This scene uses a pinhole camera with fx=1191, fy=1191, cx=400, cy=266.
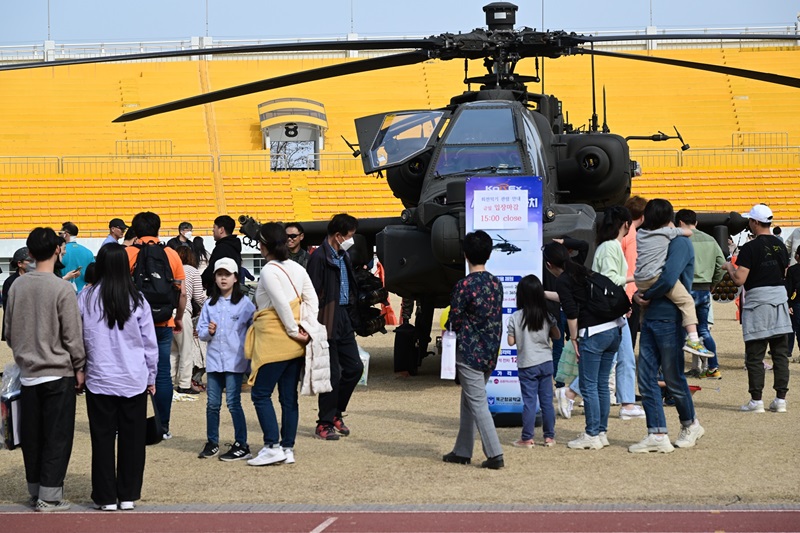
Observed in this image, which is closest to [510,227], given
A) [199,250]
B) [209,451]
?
[209,451]

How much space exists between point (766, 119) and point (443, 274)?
111 feet

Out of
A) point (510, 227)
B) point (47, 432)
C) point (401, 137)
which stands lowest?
point (47, 432)

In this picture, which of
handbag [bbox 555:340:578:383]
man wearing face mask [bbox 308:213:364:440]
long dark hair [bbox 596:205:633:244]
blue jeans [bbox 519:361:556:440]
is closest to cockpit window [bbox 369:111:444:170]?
man wearing face mask [bbox 308:213:364:440]

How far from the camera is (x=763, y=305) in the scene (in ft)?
34.2

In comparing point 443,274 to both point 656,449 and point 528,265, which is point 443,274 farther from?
point 656,449

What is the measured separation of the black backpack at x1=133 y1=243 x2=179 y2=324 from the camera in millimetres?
9523

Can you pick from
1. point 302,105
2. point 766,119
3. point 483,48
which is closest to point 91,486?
point 483,48

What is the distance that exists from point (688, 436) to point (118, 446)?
4.12 meters

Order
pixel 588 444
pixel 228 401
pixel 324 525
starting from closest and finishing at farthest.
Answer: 1. pixel 324 525
2. pixel 228 401
3. pixel 588 444

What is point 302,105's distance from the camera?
135 feet

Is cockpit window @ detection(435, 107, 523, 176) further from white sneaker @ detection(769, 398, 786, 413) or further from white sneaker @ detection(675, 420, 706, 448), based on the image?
white sneaker @ detection(675, 420, 706, 448)

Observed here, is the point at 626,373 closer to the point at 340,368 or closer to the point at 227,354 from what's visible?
the point at 340,368

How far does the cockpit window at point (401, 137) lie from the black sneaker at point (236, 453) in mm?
4223

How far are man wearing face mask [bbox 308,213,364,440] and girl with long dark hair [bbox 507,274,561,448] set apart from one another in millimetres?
1396
